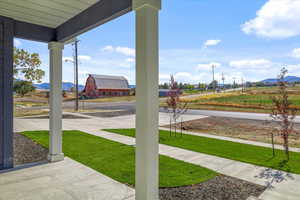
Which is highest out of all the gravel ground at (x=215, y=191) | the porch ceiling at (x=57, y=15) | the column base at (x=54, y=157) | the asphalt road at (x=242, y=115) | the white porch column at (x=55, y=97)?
the porch ceiling at (x=57, y=15)

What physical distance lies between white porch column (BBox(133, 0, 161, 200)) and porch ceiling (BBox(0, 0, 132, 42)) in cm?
46

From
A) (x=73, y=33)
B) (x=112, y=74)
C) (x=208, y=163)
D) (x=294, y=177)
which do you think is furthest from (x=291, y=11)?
(x=112, y=74)

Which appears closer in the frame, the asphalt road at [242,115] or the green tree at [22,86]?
the green tree at [22,86]

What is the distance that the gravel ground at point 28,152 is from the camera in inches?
158

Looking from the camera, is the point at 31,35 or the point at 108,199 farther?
the point at 31,35

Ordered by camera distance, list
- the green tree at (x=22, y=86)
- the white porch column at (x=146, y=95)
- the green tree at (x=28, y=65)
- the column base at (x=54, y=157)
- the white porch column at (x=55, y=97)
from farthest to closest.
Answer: the green tree at (x=22, y=86)
the green tree at (x=28, y=65)
the column base at (x=54, y=157)
the white porch column at (x=55, y=97)
the white porch column at (x=146, y=95)

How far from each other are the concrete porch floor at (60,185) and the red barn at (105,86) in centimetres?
3523

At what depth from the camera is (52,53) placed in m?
3.78

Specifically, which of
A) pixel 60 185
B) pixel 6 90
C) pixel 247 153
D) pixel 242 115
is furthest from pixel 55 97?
pixel 242 115

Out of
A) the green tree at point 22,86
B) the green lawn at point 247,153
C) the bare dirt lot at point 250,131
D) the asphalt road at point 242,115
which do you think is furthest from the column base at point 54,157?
the asphalt road at point 242,115

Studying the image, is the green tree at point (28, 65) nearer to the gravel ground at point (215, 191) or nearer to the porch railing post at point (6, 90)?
the porch railing post at point (6, 90)

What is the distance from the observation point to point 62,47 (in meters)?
3.85

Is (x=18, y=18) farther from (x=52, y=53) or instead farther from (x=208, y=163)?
(x=208, y=163)

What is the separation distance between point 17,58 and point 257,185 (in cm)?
1077
